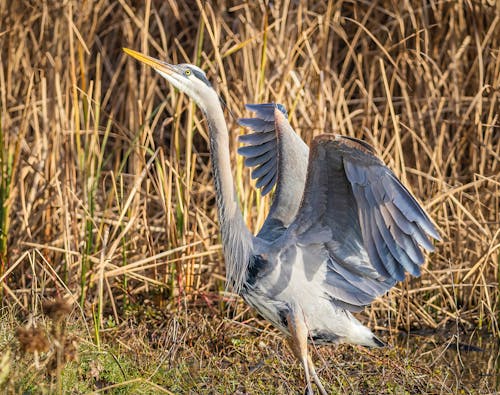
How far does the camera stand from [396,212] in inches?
136

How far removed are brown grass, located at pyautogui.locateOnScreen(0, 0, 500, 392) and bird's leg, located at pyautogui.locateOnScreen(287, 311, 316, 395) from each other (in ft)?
2.08

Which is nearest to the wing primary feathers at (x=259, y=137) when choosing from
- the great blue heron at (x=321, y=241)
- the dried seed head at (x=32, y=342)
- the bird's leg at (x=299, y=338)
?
the great blue heron at (x=321, y=241)

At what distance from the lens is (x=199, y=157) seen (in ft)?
19.4

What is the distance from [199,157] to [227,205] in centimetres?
215

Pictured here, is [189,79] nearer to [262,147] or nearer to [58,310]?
[262,147]

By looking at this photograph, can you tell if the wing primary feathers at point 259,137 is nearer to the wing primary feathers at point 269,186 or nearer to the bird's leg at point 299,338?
the wing primary feathers at point 269,186

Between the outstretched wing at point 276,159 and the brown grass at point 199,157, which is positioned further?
the brown grass at point 199,157

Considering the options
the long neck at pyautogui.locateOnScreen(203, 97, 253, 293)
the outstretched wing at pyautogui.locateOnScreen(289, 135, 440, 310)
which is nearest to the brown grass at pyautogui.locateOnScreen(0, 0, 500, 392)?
the long neck at pyautogui.locateOnScreen(203, 97, 253, 293)

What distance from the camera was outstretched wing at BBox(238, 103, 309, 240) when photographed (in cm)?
426

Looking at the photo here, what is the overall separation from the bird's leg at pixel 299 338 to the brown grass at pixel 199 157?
63 cm

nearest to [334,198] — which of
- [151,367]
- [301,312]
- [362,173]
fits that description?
[362,173]

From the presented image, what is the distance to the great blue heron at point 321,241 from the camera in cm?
345

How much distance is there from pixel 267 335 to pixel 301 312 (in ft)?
2.33

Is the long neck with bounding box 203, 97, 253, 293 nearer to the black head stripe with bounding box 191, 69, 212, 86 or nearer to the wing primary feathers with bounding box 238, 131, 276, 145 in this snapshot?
the black head stripe with bounding box 191, 69, 212, 86
